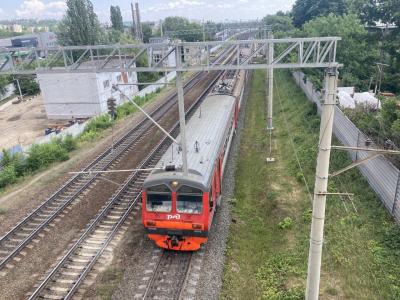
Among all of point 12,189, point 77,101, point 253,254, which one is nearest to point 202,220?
point 253,254

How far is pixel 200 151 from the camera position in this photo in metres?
14.1

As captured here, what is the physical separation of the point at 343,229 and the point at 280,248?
2489mm

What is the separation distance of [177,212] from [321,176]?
598 cm

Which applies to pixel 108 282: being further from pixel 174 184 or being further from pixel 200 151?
pixel 200 151

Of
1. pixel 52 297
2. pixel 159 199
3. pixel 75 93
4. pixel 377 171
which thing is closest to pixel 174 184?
pixel 159 199

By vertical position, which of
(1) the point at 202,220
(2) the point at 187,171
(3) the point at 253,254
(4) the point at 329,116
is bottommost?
(3) the point at 253,254

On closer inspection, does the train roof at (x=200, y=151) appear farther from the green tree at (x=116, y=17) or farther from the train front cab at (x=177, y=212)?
the green tree at (x=116, y=17)

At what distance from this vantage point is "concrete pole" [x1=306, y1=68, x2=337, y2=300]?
698 cm

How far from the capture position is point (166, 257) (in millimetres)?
12898

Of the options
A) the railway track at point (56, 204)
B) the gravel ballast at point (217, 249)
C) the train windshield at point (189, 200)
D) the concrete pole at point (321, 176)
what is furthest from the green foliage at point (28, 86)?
the concrete pole at point (321, 176)

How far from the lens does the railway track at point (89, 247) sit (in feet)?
37.9

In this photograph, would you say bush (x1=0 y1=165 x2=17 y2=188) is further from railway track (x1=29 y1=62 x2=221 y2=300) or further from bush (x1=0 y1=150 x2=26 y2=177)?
railway track (x1=29 y1=62 x2=221 y2=300)

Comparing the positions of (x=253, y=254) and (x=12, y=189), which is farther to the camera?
(x=12, y=189)

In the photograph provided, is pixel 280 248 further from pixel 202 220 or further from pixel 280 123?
pixel 280 123
